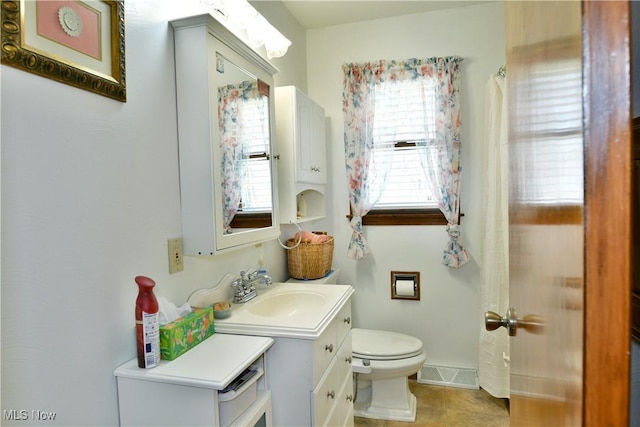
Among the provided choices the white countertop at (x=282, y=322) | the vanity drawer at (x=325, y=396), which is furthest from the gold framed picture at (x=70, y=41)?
the vanity drawer at (x=325, y=396)

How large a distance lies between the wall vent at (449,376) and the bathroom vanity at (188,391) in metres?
1.78

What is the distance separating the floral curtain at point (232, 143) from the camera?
134 cm

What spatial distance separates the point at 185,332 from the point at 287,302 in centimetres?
68

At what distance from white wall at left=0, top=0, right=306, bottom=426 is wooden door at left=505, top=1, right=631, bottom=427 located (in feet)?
3.36

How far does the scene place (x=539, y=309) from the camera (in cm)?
65

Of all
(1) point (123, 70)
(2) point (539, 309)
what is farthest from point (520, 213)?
(1) point (123, 70)

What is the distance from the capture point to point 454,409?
219 centimetres

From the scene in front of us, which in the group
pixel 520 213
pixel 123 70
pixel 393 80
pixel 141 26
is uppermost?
pixel 393 80

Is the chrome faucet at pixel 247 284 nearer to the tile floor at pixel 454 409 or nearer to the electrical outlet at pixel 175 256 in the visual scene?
the electrical outlet at pixel 175 256

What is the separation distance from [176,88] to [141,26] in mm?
215

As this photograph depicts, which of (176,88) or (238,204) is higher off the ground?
(176,88)

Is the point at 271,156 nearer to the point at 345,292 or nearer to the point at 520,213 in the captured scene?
the point at 345,292

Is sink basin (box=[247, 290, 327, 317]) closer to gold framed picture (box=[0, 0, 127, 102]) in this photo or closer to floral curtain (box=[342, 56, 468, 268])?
floral curtain (box=[342, 56, 468, 268])
